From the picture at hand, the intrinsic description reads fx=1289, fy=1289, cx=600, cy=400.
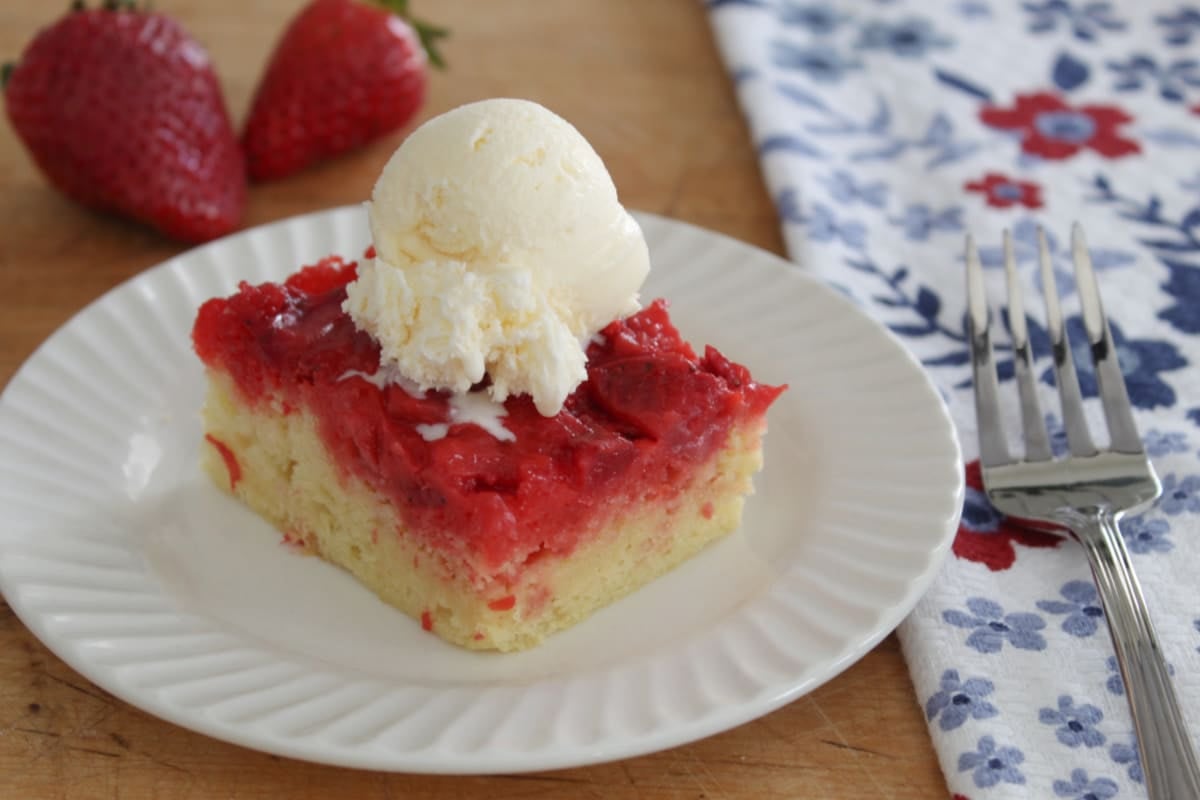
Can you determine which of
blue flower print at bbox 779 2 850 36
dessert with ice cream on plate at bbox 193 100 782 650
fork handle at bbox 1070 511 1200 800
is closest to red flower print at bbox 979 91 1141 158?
blue flower print at bbox 779 2 850 36

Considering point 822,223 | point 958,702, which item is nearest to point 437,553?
point 958,702

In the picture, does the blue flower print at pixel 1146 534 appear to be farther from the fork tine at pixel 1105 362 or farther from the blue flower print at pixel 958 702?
the blue flower print at pixel 958 702

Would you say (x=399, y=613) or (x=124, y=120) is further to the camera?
(x=124, y=120)

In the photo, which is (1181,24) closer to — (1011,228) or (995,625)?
(1011,228)

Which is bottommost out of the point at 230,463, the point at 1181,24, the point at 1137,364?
the point at 1181,24

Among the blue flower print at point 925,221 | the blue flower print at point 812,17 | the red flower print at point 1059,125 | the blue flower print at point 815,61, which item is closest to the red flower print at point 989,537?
the blue flower print at point 925,221

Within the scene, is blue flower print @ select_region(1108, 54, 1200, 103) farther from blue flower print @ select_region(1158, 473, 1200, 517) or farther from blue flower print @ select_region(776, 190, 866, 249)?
blue flower print @ select_region(1158, 473, 1200, 517)

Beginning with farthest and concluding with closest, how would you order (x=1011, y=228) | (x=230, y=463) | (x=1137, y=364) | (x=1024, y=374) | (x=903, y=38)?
(x=903, y=38) → (x=1011, y=228) → (x=1137, y=364) → (x=1024, y=374) → (x=230, y=463)

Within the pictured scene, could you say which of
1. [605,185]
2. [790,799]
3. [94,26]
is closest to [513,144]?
[605,185]
